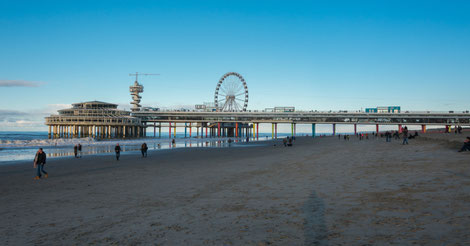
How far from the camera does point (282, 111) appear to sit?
384ft

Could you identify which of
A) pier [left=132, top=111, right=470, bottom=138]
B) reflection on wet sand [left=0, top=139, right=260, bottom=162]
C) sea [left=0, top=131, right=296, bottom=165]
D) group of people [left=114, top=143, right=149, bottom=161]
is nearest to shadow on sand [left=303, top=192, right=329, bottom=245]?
group of people [left=114, top=143, right=149, bottom=161]

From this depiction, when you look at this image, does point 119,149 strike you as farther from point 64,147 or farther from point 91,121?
point 91,121

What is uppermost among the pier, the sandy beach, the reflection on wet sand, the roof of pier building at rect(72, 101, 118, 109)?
the roof of pier building at rect(72, 101, 118, 109)

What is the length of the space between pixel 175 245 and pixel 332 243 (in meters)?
2.84

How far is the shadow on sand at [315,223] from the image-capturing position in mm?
5977

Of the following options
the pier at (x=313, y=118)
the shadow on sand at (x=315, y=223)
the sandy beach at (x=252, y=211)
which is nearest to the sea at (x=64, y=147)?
the sandy beach at (x=252, y=211)

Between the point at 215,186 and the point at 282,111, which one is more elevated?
the point at 282,111

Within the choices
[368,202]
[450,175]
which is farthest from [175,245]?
[450,175]

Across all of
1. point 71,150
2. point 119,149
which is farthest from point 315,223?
point 71,150

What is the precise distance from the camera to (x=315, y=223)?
7035 mm

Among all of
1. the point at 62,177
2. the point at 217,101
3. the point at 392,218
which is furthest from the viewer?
the point at 217,101

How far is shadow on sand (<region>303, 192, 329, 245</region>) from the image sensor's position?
5977 millimetres

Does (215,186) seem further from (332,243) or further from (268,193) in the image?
(332,243)

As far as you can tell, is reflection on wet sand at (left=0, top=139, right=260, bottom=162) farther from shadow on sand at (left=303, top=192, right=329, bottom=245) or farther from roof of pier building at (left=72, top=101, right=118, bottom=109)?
roof of pier building at (left=72, top=101, right=118, bottom=109)
